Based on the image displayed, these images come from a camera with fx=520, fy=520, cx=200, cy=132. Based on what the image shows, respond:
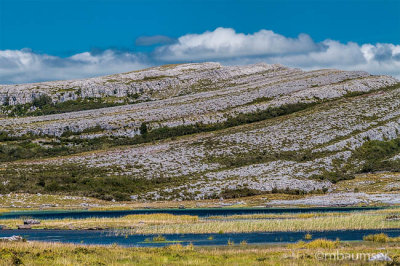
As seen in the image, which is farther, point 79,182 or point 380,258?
point 79,182

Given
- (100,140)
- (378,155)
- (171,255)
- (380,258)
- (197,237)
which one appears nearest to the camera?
(380,258)

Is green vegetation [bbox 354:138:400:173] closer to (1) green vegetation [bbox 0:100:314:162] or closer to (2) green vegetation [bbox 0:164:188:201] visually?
(1) green vegetation [bbox 0:100:314:162]

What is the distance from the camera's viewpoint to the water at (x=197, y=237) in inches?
1934

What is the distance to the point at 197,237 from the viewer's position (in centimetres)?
5441

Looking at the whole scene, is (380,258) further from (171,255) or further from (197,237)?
(197,237)

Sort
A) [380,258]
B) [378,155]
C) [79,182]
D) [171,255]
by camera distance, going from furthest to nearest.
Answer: [378,155]
[79,182]
[171,255]
[380,258]

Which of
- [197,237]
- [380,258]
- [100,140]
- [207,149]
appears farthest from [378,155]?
[380,258]

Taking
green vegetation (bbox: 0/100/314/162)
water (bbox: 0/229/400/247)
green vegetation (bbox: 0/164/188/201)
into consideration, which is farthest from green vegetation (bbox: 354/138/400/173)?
water (bbox: 0/229/400/247)

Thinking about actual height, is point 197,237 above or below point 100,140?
below

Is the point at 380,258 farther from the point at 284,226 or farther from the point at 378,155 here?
the point at 378,155

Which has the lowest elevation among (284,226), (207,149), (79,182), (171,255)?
(284,226)

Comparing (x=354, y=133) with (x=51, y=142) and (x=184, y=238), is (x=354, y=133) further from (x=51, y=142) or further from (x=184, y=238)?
(x=184, y=238)

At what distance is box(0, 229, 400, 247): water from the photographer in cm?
4912

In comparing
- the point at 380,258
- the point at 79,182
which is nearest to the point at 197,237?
the point at 380,258
